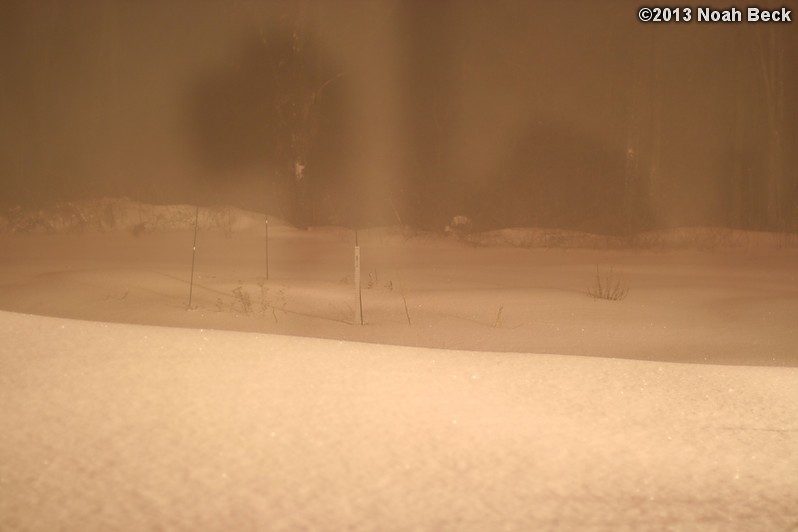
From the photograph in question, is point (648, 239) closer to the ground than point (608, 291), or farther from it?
farther from it

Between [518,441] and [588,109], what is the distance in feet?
67.7

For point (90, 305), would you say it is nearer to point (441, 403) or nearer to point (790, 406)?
point (441, 403)

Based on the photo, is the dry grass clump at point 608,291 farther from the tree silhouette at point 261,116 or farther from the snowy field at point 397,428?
the tree silhouette at point 261,116

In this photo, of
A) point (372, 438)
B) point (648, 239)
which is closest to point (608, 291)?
point (372, 438)

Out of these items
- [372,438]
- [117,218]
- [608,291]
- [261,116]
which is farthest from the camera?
[261,116]

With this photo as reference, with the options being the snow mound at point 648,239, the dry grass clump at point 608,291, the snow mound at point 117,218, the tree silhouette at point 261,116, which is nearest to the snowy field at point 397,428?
the dry grass clump at point 608,291

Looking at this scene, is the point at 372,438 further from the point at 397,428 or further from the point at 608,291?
the point at 608,291

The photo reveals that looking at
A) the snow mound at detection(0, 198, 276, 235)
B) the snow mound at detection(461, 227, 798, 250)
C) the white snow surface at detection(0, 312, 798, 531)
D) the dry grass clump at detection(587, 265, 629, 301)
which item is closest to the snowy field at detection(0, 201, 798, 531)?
the white snow surface at detection(0, 312, 798, 531)

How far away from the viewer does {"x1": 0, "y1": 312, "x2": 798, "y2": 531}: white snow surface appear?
2.67m

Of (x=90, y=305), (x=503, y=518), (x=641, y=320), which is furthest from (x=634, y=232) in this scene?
(x=503, y=518)

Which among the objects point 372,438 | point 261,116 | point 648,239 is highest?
point 261,116

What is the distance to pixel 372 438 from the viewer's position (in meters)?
3.32

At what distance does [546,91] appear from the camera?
23.3 m

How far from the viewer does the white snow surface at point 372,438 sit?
2670 mm
